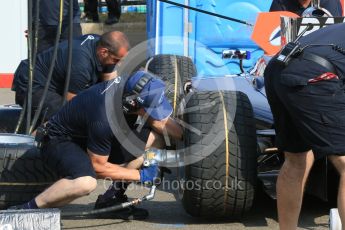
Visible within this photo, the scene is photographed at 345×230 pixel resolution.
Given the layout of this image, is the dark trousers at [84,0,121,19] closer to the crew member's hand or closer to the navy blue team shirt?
the navy blue team shirt

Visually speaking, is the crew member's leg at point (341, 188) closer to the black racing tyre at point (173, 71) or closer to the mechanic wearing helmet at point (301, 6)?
the black racing tyre at point (173, 71)

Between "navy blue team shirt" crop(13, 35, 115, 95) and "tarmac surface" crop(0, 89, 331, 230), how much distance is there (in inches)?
36.4

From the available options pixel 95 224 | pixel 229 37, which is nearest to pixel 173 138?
pixel 95 224

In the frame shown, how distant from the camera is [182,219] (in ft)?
16.6

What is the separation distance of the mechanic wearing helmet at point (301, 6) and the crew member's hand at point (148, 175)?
94.9 inches

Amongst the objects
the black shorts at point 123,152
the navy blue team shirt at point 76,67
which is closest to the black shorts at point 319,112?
the black shorts at point 123,152

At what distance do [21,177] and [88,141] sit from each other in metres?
0.60

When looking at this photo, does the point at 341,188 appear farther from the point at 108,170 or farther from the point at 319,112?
the point at 108,170

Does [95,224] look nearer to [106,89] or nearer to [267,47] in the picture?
[106,89]

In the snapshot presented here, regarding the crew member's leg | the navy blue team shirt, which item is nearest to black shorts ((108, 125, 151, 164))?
the navy blue team shirt

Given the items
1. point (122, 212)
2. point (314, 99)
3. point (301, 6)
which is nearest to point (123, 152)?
point (122, 212)

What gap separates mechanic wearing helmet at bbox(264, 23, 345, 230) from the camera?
3938mm

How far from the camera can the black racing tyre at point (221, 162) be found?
469 centimetres

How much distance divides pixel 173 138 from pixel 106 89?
0.65 m
